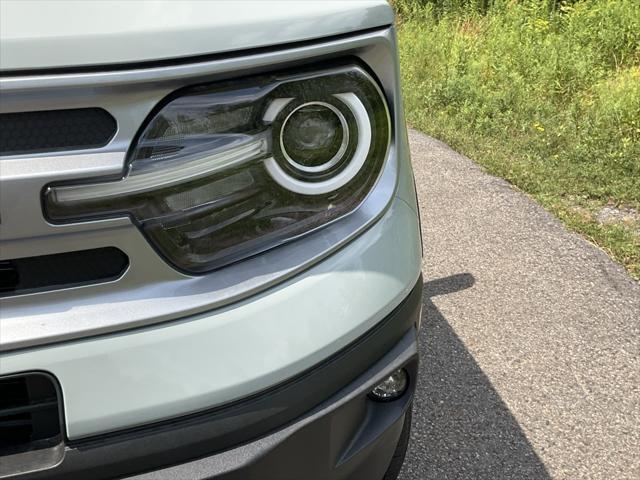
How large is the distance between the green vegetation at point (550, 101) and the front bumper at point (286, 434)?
269 centimetres

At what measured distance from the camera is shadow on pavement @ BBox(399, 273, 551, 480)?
85.4 inches

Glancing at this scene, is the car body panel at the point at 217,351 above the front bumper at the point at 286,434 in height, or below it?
above

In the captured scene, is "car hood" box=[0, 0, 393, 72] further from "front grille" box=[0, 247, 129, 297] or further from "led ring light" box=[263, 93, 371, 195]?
"front grille" box=[0, 247, 129, 297]

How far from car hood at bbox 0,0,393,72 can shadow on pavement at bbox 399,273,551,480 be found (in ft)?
5.37

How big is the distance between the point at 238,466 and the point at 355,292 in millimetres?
348

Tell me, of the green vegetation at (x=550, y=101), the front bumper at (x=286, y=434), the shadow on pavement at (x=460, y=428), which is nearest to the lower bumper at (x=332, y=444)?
the front bumper at (x=286, y=434)

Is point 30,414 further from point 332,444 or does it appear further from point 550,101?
point 550,101

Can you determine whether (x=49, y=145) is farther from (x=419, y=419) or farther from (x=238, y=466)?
(x=419, y=419)

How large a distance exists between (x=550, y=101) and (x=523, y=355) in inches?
172

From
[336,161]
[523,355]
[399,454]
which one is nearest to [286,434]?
[336,161]

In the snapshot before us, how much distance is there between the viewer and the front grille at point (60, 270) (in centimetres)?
96

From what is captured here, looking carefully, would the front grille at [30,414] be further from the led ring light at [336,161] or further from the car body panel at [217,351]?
the led ring light at [336,161]

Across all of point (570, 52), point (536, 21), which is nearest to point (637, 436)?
point (570, 52)

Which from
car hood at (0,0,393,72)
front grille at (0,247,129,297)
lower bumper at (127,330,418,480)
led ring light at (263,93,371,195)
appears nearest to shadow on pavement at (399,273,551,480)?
lower bumper at (127,330,418,480)
